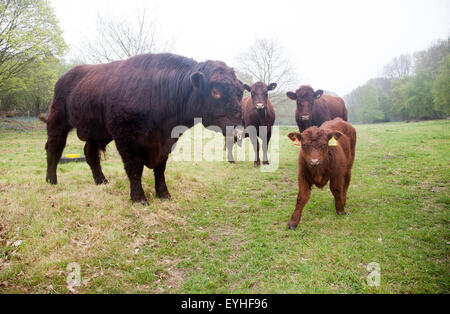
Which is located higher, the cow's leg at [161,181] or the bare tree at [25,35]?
the bare tree at [25,35]

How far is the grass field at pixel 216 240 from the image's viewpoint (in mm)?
2627

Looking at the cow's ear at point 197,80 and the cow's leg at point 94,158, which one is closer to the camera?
the cow's ear at point 197,80

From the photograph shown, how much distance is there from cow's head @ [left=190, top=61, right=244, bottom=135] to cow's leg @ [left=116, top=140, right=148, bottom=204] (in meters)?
1.34

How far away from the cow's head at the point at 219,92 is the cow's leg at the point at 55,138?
3.10 m

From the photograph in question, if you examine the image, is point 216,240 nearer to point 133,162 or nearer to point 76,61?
point 133,162

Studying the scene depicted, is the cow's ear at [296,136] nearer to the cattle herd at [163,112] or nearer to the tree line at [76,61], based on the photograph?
the cattle herd at [163,112]

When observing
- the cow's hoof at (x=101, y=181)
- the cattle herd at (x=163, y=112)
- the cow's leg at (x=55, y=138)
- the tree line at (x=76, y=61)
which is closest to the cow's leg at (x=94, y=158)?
the cow's hoof at (x=101, y=181)

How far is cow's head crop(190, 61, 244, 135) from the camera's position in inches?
154

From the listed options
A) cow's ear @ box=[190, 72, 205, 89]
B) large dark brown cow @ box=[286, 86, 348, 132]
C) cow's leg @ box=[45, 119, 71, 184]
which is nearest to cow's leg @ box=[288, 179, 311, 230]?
cow's ear @ box=[190, 72, 205, 89]

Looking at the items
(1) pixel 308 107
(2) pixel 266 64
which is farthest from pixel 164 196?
(2) pixel 266 64

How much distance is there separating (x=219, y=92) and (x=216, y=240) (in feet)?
7.49

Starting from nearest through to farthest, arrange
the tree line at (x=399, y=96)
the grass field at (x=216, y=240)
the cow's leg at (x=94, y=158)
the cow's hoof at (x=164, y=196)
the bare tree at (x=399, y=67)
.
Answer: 1. the grass field at (x=216, y=240)
2. the cow's hoof at (x=164, y=196)
3. the cow's leg at (x=94, y=158)
4. the tree line at (x=399, y=96)
5. the bare tree at (x=399, y=67)

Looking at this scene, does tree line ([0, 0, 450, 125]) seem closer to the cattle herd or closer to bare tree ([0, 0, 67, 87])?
bare tree ([0, 0, 67, 87])

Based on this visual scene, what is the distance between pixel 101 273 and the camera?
2.71 metres
